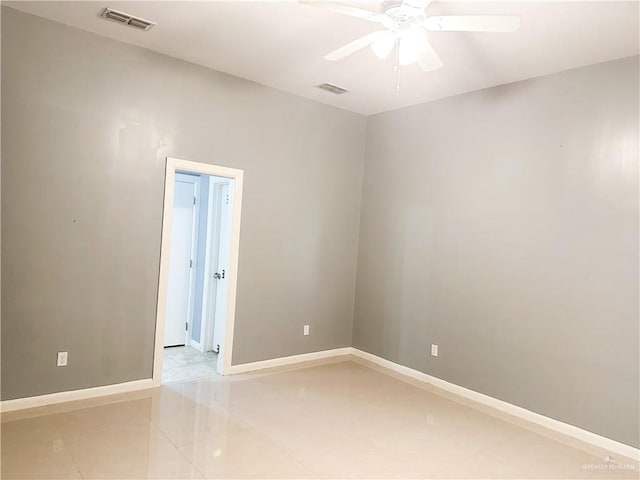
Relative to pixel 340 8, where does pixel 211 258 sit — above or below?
below

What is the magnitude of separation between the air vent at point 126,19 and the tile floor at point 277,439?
298 centimetres

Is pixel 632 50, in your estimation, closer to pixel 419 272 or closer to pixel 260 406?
pixel 419 272

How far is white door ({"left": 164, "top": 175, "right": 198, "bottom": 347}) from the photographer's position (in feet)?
18.0

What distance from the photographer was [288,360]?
494cm

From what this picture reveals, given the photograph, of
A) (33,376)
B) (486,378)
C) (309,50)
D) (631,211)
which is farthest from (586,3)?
(33,376)

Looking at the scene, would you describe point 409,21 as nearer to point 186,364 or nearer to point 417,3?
point 417,3

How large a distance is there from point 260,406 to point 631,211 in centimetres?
330

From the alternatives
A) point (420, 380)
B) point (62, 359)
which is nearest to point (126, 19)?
point (62, 359)

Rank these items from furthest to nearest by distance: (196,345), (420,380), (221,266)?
(196,345) < (221,266) < (420,380)

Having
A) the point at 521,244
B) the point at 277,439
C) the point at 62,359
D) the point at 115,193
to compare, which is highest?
the point at 115,193

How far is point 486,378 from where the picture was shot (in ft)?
13.5

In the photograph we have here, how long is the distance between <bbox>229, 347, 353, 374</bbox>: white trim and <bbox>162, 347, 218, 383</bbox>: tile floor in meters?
0.29

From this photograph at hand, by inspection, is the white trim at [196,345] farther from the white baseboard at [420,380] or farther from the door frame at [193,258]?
the white baseboard at [420,380]

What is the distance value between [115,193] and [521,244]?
11.6ft
